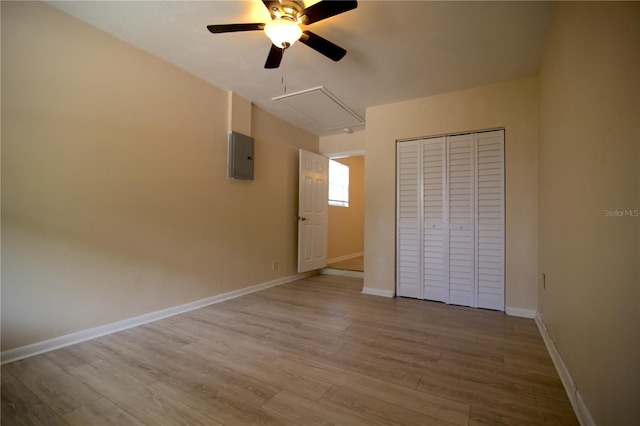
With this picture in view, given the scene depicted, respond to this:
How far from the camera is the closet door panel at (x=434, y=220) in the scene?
11.6 feet

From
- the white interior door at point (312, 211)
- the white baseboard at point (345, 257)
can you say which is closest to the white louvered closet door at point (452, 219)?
the white interior door at point (312, 211)

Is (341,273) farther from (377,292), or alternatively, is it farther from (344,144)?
(344,144)

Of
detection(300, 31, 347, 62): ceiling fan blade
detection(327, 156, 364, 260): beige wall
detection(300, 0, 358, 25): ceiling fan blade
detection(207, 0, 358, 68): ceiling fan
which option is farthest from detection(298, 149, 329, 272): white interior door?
detection(300, 0, 358, 25): ceiling fan blade

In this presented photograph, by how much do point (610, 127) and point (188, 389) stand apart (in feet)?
8.49

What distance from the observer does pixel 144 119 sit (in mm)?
2766

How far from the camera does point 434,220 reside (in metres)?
3.60

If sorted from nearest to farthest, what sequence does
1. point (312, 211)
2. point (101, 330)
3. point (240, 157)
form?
point (101, 330) < point (240, 157) < point (312, 211)

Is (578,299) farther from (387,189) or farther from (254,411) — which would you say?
(387,189)

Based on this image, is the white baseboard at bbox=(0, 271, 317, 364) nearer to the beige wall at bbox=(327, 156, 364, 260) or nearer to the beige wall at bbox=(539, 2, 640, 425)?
the beige wall at bbox=(327, 156, 364, 260)

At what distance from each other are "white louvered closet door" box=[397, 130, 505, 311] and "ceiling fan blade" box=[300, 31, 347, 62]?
1.99 meters

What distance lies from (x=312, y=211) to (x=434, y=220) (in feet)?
7.18

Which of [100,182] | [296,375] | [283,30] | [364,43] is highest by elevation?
[364,43]

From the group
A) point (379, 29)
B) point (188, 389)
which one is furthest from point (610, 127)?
point (188, 389)

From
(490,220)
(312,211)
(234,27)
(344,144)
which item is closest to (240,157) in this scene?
(312,211)
